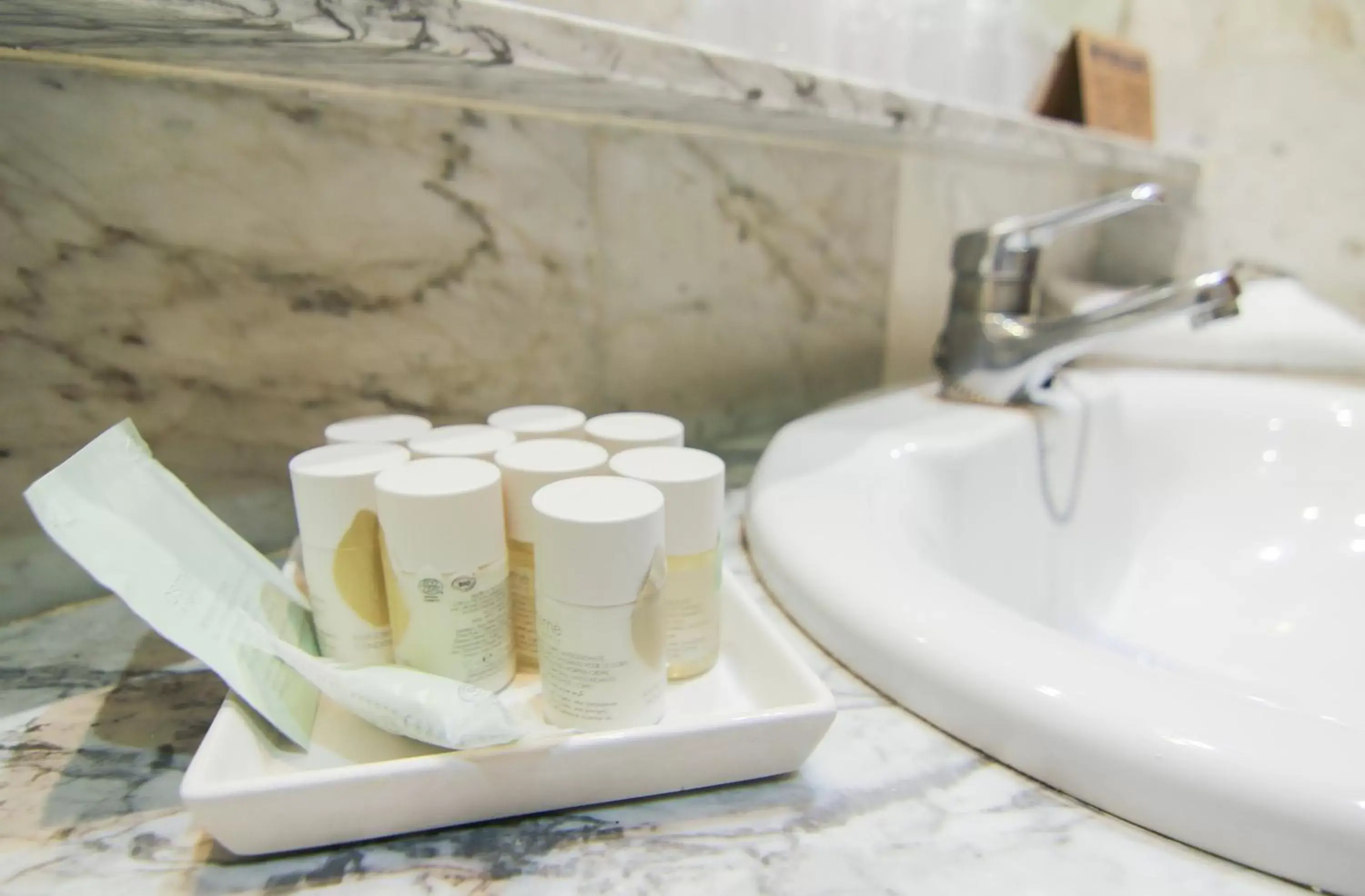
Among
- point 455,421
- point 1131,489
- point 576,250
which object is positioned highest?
point 576,250

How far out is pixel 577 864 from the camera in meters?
0.24

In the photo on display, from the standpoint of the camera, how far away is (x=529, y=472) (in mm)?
319

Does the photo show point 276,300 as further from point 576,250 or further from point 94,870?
point 94,870

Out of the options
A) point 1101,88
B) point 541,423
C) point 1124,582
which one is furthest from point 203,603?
point 1101,88

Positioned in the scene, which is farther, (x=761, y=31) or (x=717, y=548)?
(x=761, y=31)

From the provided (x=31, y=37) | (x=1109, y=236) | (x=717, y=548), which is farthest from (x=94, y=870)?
(x=1109, y=236)

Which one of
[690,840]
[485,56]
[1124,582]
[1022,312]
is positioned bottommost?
[1124,582]

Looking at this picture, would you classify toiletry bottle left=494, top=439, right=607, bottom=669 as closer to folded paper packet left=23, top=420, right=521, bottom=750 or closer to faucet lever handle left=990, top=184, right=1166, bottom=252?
folded paper packet left=23, top=420, right=521, bottom=750

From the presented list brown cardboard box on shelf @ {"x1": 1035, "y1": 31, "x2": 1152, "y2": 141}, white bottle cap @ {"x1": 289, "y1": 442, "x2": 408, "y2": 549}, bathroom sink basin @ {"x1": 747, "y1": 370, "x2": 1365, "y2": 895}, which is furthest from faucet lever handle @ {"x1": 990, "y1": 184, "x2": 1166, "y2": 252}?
white bottle cap @ {"x1": 289, "y1": 442, "x2": 408, "y2": 549}

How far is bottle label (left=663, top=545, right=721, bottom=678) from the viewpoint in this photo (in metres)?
0.32

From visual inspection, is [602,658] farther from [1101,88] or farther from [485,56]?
[1101,88]

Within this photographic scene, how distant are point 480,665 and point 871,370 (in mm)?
539

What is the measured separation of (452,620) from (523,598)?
43 mm

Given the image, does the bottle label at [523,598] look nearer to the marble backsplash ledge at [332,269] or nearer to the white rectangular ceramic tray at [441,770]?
the white rectangular ceramic tray at [441,770]
